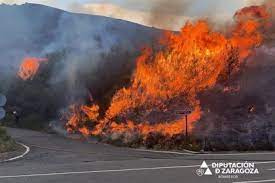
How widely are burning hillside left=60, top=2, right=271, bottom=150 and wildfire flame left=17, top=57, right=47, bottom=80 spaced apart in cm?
784

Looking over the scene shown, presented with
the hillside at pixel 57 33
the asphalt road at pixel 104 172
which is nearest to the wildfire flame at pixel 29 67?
the hillside at pixel 57 33

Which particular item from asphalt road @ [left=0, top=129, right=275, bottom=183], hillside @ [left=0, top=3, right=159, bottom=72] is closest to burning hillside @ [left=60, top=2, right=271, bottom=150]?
hillside @ [left=0, top=3, right=159, bottom=72]

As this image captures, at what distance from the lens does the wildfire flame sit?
123 ft

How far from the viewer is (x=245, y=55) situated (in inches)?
1235

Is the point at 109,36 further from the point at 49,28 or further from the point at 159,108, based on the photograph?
the point at 159,108

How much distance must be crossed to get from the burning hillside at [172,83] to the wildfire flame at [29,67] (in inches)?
309

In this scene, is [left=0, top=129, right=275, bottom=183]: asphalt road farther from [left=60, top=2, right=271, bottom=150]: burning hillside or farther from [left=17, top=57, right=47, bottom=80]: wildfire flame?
[left=17, top=57, right=47, bottom=80]: wildfire flame

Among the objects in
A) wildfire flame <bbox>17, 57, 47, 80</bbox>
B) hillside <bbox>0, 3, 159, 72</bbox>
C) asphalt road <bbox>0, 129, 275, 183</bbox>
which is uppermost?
hillside <bbox>0, 3, 159, 72</bbox>

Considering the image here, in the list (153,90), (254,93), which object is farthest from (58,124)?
(254,93)

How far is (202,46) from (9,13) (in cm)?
2254

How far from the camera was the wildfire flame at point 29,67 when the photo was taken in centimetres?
3734

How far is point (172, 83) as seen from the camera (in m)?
28.3

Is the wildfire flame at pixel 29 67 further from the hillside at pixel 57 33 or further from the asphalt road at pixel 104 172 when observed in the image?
the asphalt road at pixel 104 172

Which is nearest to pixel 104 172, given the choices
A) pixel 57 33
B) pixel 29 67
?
pixel 29 67
